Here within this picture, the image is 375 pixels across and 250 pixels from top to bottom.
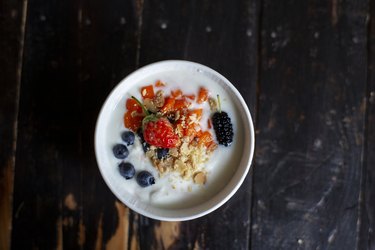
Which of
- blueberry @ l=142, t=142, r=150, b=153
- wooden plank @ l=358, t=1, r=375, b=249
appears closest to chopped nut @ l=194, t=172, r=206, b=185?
blueberry @ l=142, t=142, r=150, b=153

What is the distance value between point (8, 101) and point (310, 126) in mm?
821

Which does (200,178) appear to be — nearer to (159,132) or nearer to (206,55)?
(159,132)

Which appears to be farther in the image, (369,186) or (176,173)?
(369,186)

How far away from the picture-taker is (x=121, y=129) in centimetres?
100

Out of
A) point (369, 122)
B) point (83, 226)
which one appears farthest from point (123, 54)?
point (369, 122)

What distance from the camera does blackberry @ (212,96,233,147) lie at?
976mm

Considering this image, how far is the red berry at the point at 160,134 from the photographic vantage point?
935 millimetres

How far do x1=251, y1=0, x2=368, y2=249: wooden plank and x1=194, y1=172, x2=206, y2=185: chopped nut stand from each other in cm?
20

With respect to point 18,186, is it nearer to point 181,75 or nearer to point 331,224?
point 181,75

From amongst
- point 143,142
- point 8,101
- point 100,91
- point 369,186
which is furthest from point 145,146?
point 369,186

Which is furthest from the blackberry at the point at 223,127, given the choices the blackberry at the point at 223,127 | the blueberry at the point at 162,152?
the blueberry at the point at 162,152

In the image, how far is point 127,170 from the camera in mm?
973

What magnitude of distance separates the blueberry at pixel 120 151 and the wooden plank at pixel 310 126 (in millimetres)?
370

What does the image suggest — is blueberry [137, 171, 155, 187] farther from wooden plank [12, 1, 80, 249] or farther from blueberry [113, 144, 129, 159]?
wooden plank [12, 1, 80, 249]
